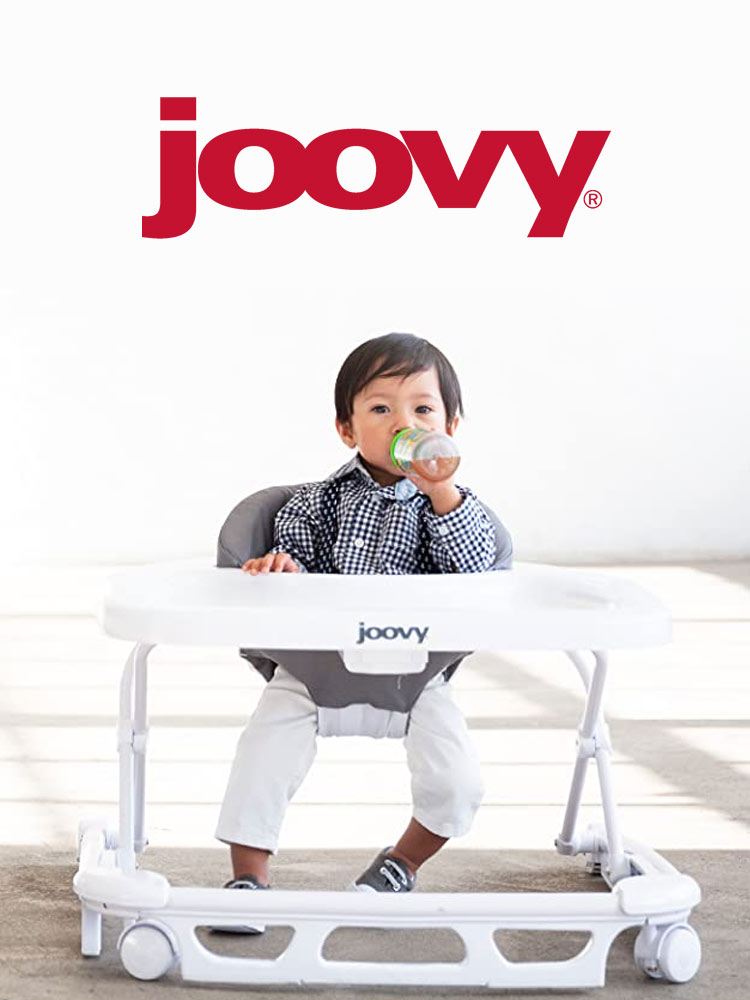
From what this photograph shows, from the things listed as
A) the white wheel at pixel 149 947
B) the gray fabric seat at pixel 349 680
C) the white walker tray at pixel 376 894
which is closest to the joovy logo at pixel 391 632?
the white walker tray at pixel 376 894

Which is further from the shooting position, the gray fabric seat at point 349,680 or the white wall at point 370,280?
the white wall at point 370,280

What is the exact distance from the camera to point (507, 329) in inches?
206

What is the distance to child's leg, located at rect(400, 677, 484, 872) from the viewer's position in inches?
70.2

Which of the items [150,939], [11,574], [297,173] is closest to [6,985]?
[150,939]

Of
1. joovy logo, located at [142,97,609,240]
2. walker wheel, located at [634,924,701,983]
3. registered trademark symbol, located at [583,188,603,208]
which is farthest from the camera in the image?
registered trademark symbol, located at [583,188,603,208]

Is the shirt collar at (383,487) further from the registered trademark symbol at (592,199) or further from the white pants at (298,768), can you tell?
the registered trademark symbol at (592,199)

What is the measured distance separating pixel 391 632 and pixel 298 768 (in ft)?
1.01

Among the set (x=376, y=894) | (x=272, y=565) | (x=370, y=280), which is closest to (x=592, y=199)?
(x=370, y=280)

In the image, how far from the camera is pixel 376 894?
1632 millimetres

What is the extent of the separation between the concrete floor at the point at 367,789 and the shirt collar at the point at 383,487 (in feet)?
1.52

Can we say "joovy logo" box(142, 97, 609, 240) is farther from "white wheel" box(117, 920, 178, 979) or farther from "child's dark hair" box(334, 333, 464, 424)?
"white wheel" box(117, 920, 178, 979)

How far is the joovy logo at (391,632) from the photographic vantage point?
1.54m

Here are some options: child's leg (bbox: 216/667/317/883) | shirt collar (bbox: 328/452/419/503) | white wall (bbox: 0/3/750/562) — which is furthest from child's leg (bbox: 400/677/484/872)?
white wall (bbox: 0/3/750/562)

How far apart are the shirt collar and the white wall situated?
3.23 metres
